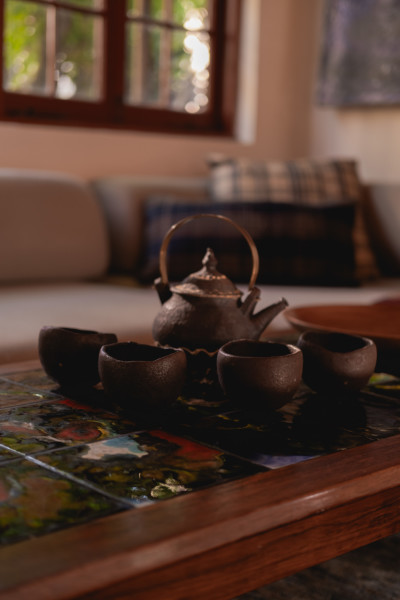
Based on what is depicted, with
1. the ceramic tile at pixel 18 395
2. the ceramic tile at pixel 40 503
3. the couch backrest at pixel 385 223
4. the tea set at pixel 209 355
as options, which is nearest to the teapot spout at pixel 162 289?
the tea set at pixel 209 355

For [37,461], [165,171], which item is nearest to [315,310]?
[37,461]

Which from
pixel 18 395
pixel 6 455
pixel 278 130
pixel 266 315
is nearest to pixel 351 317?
pixel 266 315

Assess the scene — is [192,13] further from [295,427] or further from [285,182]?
[295,427]

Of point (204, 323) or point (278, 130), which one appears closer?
point (204, 323)

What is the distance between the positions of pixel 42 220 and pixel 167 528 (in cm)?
178

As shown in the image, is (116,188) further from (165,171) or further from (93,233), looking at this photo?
(165,171)

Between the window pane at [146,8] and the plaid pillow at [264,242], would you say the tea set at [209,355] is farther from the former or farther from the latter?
the window pane at [146,8]

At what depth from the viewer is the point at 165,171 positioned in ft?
10.1

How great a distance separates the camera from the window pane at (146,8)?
3.00 meters

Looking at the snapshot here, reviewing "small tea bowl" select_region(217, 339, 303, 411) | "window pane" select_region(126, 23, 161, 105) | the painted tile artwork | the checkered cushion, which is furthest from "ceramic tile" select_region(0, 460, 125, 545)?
"window pane" select_region(126, 23, 161, 105)

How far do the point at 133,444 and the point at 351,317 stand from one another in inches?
32.5

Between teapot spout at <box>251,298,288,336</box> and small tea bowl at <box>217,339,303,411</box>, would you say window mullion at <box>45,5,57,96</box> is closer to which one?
teapot spout at <box>251,298,288,336</box>

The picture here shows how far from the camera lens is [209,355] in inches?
42.1

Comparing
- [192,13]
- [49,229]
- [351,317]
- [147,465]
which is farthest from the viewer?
[192,13]
